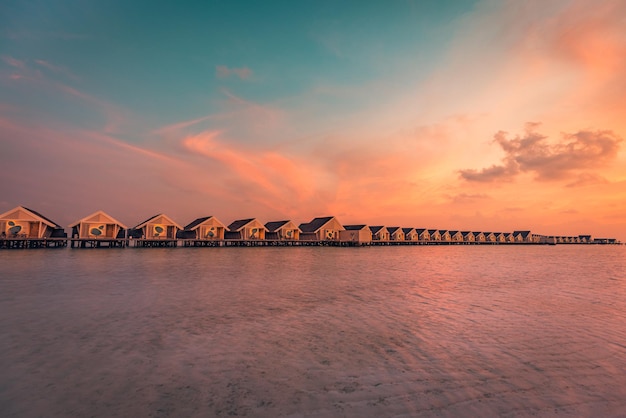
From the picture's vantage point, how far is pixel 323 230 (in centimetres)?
7256

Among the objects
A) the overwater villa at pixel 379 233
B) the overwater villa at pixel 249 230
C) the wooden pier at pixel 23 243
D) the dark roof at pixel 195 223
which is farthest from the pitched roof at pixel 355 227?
the wooden pier at pixel 23 243

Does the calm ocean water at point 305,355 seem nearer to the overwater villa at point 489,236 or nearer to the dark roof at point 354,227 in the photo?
the dark roof at point 354,227

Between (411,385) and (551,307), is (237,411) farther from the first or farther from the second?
Answer: (551,307)

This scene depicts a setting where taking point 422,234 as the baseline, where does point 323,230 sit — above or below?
above

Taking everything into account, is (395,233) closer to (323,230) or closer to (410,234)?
(410,234)

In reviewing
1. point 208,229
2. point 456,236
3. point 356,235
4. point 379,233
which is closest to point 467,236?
point 456,236

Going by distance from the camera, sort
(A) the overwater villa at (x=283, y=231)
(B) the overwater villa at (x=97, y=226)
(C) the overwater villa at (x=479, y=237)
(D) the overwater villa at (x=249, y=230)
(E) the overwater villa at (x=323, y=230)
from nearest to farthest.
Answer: (B) the overwater villa at (x=97, y=226), (D) the overwater villa at (x=249, y=230), (A) the overwater villa at (x=283, y=231), (E) the overwater villa at (x=323, y=230), (C) the overwater villa at (x=479, y=237)

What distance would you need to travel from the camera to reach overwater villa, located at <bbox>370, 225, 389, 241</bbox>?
82.7 m

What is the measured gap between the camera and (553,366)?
6238 millimetres

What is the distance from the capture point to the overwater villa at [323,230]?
7189 cm

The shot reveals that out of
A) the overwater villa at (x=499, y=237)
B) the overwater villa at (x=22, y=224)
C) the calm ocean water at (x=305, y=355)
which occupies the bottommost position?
the calm ocean water at (x=305, y=355)

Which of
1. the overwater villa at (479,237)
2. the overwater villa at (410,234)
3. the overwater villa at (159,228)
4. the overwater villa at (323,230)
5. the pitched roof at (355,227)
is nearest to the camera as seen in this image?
the overwater villa at (159,228)

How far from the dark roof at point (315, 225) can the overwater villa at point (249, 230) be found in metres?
12.7

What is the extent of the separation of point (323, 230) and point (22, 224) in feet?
162
